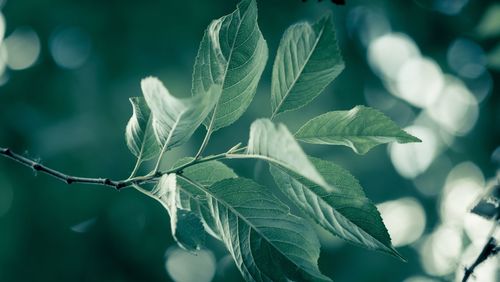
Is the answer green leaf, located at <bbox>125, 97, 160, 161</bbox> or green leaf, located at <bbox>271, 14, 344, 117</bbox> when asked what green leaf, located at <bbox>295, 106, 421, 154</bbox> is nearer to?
green leaf, located at <bbox>271, 14, 344, 117</bbox>

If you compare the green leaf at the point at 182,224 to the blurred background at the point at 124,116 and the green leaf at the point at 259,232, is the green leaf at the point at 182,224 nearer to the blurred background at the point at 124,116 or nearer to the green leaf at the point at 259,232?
the green leaf at the point at 259,232

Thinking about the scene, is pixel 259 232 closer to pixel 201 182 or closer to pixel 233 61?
pixel 201 182

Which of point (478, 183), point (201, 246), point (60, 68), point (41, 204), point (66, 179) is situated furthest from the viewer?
point (478, 183)

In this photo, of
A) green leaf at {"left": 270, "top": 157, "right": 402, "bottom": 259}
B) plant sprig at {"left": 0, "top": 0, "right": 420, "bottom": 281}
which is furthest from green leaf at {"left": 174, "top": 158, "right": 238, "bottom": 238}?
green leaf at {"left": 270, "top": 157, "right": 402, "bottom": 259}

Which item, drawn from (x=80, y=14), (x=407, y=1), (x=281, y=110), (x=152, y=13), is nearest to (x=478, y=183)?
(x=407, y=1)

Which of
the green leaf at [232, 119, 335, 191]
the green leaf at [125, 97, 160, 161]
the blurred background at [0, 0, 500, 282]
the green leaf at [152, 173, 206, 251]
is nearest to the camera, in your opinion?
the green leaf at [232, 119, 335, 191]

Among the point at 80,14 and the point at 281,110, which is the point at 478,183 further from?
the point at 281,110
